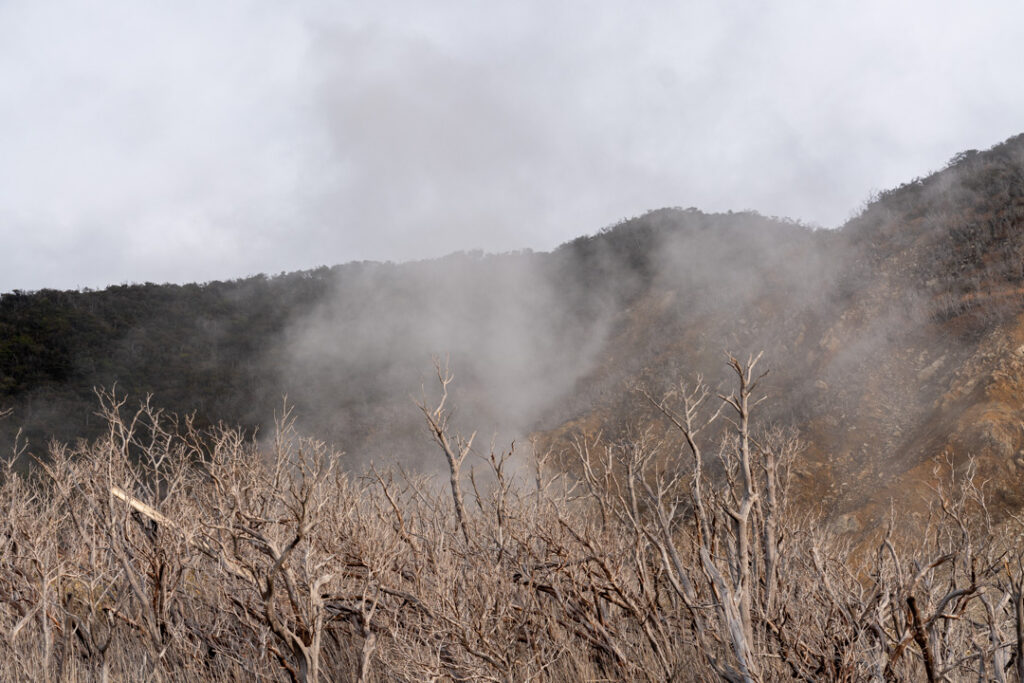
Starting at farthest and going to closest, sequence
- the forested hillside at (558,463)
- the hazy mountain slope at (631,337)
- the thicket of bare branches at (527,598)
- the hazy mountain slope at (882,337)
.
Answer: the hazy mountain slope at (631,337), the hazy mountain slope at (882,337), the forested hillside at (558,463), the thicket of bare branches at (527,598)

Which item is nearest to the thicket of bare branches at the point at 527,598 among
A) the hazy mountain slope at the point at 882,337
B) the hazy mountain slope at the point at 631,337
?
the hazy mountain slope at the point at 882,337

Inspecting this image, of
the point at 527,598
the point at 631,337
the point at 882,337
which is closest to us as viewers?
the point at 527,598

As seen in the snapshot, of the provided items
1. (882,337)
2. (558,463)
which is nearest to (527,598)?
(558,463)

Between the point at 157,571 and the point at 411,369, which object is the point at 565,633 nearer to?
the point at 157,571

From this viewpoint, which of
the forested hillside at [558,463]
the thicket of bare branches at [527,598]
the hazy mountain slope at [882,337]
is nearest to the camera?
the thicket of bare branches at [527,598]

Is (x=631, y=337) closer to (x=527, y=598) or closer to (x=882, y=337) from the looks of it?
(x=882, y=337)

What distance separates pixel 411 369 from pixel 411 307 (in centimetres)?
646

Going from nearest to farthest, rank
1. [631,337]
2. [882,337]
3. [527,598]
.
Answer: [527,598], [882,337], [631,337]

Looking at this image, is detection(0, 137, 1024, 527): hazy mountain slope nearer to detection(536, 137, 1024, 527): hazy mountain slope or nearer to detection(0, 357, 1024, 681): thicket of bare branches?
detection(536, 137, 1024, 527): hazy mountain slope

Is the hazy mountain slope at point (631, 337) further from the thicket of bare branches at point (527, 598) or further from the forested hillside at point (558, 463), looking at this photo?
the thicket of bare branches at point (527, 598)

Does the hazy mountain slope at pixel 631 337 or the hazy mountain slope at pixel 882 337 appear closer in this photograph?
the hazy mountain slope at pixel 882 337

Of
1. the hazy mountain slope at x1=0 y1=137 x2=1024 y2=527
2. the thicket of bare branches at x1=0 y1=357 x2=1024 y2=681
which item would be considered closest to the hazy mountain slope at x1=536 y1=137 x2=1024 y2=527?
the hazy mountain slope at x1=0 y1=137 x2=1024 y2=527

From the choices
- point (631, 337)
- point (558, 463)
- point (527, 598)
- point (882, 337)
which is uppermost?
point (631, 337)

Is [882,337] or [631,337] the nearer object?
[882,337]
